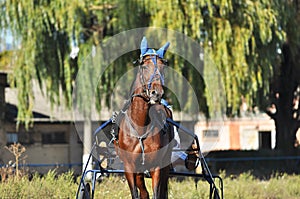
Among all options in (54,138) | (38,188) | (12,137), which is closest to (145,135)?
(38,188)

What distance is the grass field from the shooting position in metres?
10.2

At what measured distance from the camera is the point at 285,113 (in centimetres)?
2377

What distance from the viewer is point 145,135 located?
282 inches

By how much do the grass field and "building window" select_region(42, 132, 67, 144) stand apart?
1222 centimetres

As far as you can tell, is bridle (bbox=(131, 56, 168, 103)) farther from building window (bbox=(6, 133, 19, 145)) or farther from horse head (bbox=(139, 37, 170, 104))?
building window (bbox=(6, 133, 19, 145))

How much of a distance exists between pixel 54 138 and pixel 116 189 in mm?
14045

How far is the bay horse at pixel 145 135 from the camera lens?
6.97 meters

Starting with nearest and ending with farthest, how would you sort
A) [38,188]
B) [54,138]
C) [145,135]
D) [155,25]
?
[145,135]
[38,188]
[155,25]
[54,138]

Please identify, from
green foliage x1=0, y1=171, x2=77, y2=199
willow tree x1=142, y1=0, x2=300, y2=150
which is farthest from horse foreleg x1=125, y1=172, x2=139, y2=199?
willow tree x1=142, y1=0, x2=300, y2=150

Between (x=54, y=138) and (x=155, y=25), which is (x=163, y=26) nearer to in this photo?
(x=155, y=25)

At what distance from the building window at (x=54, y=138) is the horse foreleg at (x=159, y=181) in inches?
688

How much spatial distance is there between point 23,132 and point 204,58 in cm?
1016

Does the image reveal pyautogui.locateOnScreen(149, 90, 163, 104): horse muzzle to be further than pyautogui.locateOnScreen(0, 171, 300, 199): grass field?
No

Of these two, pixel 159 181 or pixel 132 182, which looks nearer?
pixel 159 181
